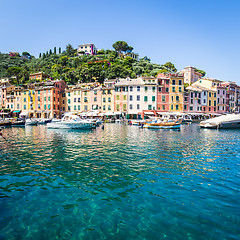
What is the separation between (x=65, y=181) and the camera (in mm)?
8266

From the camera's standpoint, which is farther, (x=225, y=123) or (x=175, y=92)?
(x=175, y=92)

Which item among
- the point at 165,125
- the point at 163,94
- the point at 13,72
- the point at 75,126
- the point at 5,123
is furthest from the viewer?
the point at 13,72

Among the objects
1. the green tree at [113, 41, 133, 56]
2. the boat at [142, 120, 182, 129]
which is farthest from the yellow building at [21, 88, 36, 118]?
the green tree at [113, 41, 133, 56]

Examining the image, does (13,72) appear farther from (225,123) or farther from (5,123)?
(225,123)

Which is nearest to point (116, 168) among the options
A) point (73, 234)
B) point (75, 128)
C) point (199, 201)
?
point (199, 201)

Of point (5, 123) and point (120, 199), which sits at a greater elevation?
point (5, 123)

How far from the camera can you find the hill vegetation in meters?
84.6

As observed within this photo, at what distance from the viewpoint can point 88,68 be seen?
92.2 metres

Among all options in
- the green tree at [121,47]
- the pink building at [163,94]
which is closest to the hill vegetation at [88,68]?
the green tree at [121,47]

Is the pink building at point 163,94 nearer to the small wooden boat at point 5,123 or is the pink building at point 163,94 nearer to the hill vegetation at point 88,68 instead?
the hill vegetation at point 88,68


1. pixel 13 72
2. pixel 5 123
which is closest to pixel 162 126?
pixel 5 123

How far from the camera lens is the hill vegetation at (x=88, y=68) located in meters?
84.6

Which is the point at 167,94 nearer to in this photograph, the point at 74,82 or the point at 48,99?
the point at 48,99

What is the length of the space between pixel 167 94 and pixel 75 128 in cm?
3737
